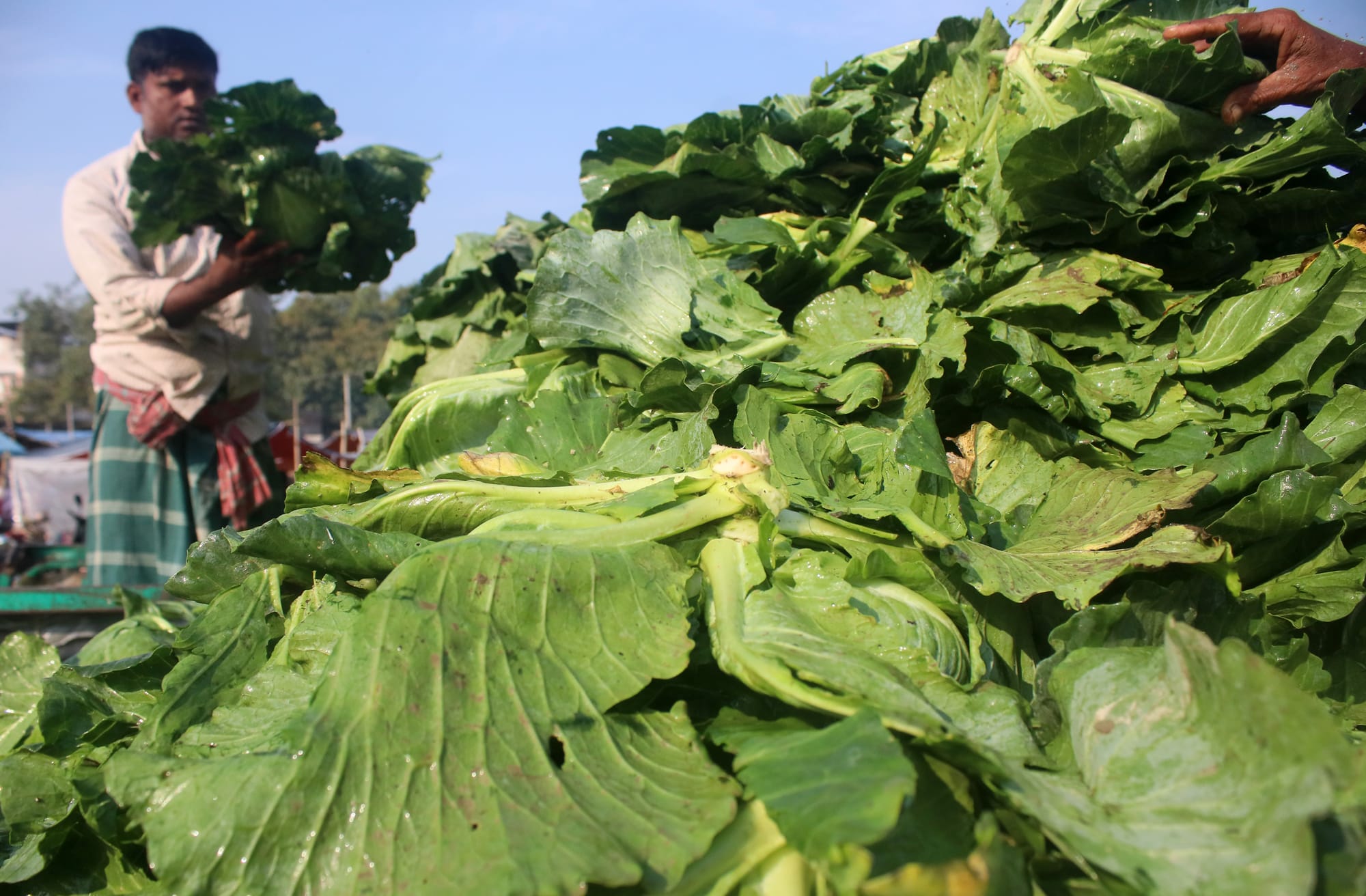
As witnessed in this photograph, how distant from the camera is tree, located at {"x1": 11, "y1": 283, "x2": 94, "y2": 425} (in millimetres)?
50000

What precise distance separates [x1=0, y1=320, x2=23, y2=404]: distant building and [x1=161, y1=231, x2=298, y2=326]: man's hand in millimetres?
57135

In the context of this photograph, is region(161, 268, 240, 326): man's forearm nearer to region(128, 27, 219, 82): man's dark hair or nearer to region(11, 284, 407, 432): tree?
region(128, 27, 219, 82): man's dark hair

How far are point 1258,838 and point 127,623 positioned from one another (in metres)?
3.30

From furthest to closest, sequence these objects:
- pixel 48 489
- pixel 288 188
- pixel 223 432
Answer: pixel 48 489, pixel 223 432, pixel 288 188

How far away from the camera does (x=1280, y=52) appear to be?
2.54 metres

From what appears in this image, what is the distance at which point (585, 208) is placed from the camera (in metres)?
3.23

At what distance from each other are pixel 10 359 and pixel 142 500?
72.1 meters

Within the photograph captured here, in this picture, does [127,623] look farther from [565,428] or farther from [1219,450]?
[1219,450]

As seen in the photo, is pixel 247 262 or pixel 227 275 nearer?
pixel 247 262

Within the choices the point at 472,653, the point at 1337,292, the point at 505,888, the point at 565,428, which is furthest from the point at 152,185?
the point at 1337,292

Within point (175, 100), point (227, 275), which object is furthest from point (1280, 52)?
point (175, 100)

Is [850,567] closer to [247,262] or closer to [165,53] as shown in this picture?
[247,262]

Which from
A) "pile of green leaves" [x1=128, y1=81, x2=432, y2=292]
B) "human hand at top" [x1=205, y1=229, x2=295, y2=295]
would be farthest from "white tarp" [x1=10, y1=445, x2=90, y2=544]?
"pile of green leaves" [x1=128, y1=81, x2=432, y2=292]

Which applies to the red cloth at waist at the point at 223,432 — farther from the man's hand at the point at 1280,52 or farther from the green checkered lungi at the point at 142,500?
the man's hand at the point at 1280,52
